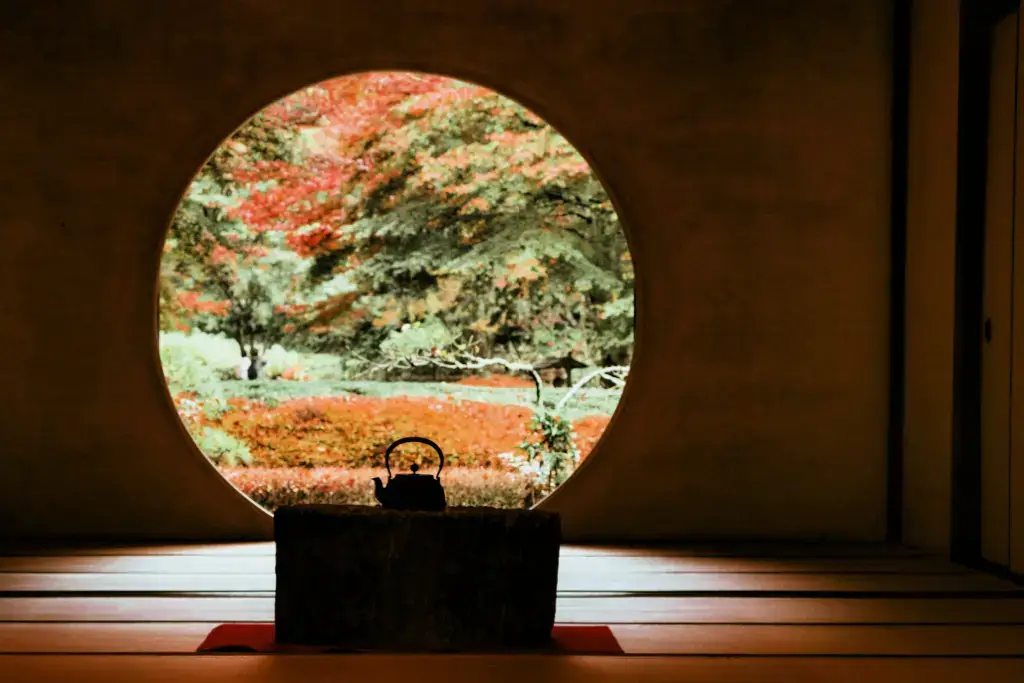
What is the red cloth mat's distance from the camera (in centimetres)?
280

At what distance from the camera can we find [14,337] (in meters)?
4.52

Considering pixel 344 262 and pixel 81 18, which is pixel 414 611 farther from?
pixel 344 262

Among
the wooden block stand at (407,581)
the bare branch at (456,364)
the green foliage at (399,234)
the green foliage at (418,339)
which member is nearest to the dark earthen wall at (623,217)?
the wooden block stand at (407,581)

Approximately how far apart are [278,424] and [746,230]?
5.30 meters

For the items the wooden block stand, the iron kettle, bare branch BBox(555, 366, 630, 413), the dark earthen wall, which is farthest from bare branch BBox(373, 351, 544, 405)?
the wooden block stand

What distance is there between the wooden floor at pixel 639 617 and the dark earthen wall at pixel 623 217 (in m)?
0.34

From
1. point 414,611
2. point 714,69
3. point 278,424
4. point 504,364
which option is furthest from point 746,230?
point 278,424

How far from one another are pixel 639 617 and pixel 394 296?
A: 5601 mm

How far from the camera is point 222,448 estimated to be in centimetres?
867

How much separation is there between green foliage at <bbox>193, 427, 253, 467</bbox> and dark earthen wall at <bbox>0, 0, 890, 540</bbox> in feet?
13.6

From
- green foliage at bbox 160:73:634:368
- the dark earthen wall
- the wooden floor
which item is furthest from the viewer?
green foliage at bbox 160:73:634:368

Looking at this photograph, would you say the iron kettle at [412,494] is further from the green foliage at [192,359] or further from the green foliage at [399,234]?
the green foliage at [192,359]

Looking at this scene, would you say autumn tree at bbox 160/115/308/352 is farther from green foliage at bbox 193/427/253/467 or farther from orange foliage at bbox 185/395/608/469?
green foliage at bbox 193/427/253/467

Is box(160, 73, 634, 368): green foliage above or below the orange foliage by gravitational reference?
above
